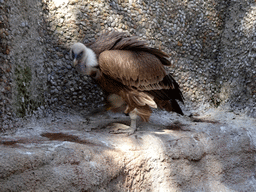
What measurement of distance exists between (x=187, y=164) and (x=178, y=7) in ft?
8.19

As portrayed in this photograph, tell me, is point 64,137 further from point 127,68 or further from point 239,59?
point 239,59

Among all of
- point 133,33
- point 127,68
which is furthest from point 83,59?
point 133,33

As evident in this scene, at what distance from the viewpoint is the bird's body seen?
2.62 m

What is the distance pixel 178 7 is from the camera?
4129 mm

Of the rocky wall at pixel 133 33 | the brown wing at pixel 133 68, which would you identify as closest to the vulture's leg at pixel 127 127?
the brown wing at pixel 133 68

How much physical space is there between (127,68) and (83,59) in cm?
47

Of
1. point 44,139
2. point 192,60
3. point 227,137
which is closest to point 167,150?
point 227,137

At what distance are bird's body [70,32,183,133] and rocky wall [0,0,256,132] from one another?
54 cm

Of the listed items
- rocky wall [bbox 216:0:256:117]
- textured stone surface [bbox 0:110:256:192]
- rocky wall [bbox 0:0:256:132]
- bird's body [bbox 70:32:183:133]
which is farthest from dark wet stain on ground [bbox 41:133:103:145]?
rocky wall [bbox 216:0:256:117]

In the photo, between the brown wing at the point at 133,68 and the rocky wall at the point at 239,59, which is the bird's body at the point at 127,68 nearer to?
the brown wing at the point at 133,68

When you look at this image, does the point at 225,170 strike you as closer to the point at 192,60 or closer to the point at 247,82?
the point at 247,82

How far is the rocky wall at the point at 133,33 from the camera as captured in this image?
275 cm

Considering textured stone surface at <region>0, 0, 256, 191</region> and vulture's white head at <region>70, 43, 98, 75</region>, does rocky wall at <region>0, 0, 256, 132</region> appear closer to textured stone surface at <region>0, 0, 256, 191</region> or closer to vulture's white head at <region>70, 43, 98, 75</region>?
textured stone surface at <region>0, 0, 256, 191</region>

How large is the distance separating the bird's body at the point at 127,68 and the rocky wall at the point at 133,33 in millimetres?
543
